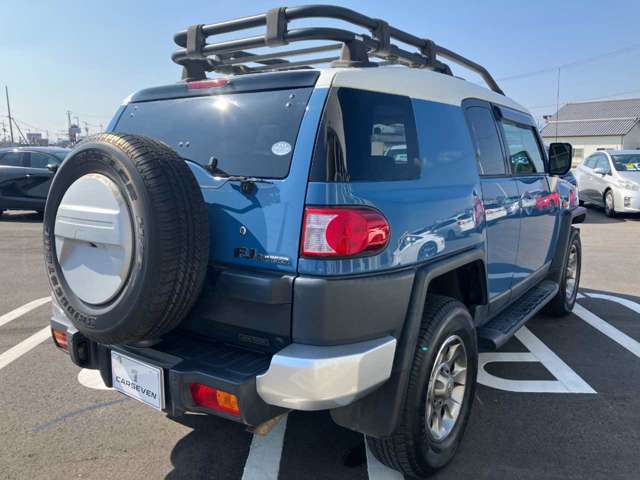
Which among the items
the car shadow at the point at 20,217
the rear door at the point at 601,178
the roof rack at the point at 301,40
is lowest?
the car shadow at the point at 20,217

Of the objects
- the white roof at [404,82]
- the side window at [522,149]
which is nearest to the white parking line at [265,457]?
the white roof at [404,82]

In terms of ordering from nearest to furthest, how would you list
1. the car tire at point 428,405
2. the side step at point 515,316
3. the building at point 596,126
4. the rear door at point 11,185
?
the car tire at point 428,405 < the side step at point 515,316 < the rear door at point 11,185 < the building at point 596,126

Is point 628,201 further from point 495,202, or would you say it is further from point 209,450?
point 209,450

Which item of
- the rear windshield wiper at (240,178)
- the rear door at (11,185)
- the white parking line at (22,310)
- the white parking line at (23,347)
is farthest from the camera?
the rear door at (11,185)

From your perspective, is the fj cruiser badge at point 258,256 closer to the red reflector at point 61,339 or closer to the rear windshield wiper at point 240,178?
the rear windshield wiper at point 240,178

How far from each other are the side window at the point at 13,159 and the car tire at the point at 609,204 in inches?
531

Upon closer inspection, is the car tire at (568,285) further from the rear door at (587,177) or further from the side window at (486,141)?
the rear door at (587,177)

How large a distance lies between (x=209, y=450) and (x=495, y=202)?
2.21 metres

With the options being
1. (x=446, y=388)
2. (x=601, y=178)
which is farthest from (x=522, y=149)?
(x=601, y=178)

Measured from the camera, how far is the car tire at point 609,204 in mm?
12242

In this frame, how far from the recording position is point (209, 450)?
273 cm

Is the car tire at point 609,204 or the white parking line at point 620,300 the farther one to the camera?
the car tire at point 609,204

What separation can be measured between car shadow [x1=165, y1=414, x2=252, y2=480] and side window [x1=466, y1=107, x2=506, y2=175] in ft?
6.92

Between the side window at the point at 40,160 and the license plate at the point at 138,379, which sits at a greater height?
the side window at the point at 40,160
